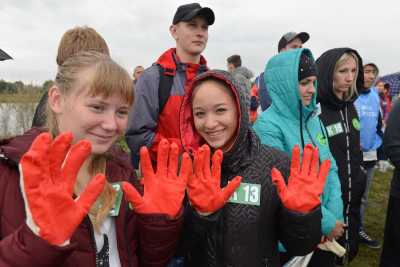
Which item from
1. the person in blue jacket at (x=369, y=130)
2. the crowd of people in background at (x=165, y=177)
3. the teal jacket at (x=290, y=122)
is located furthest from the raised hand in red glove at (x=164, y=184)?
the person in blue jacket at (x=369, y=130)

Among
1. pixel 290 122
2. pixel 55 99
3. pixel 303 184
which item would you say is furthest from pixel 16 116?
pixel 303 184

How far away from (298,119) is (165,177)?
1146mm

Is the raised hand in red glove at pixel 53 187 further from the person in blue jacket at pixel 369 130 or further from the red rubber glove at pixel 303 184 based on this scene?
the person in blue jacket at pixel 369 130

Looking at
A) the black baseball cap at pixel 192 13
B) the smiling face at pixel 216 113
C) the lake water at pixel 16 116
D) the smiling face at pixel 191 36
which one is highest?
the black baseball cap at pixel 192 13

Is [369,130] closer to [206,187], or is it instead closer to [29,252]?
[206,187]

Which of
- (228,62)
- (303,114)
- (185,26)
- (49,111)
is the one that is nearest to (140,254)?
(49,111)

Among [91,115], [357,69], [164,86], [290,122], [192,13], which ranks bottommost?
[290,122]

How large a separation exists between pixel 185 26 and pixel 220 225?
1674 mm

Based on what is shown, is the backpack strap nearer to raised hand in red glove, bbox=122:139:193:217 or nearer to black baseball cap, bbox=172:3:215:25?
black baseball cap, bbox=172:3:215:25

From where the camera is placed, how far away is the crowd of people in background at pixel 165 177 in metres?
0.98

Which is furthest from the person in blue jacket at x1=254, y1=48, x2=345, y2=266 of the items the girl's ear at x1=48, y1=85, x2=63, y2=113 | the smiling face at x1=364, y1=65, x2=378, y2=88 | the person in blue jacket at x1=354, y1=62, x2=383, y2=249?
the smiling face at x1=364, y1=65, x2=378, y2=88

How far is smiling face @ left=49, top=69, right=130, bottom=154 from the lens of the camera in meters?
1.31

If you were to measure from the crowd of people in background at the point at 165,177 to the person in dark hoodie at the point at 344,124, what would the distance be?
0.26 m

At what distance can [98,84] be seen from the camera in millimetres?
1316
